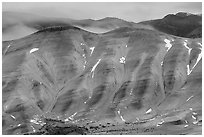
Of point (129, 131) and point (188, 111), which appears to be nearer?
point (129, 131)

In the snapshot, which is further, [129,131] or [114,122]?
→ [114,122]

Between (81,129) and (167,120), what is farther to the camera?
(167,120)

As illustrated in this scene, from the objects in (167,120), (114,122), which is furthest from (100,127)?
(167,120)

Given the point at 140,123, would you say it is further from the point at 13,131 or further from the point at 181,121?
the point at 13,131

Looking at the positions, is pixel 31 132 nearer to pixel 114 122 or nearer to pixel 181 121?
pixel 114 122

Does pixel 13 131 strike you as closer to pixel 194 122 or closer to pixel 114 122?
pixel 114 122

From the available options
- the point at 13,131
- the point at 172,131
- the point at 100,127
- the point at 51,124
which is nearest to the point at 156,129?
the point at 172,131

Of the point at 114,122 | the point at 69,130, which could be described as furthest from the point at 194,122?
the point at 69,130
